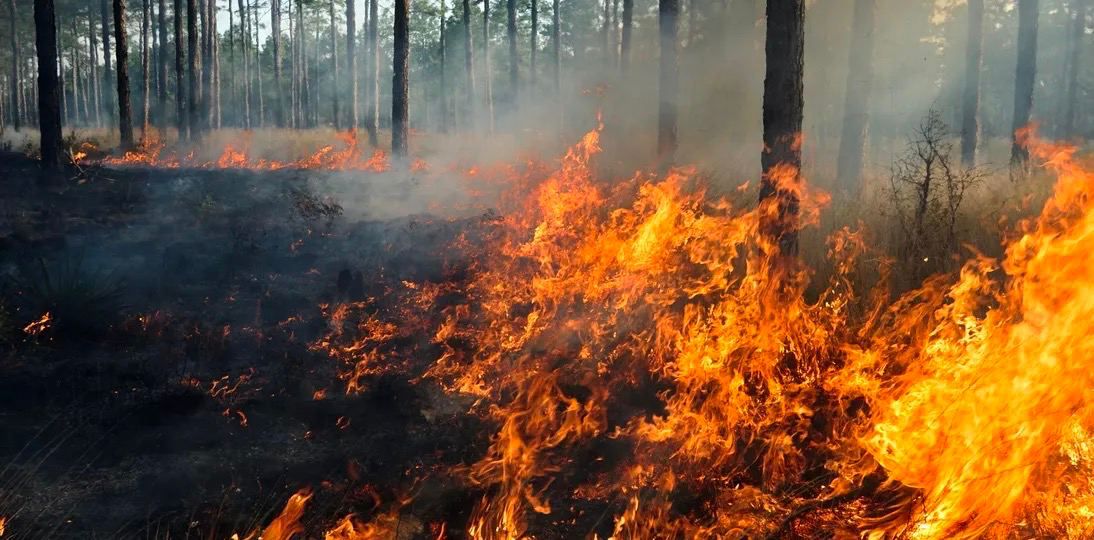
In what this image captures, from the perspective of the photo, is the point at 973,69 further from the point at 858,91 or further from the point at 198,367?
the point at 198,367

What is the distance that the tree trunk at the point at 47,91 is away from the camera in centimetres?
1319

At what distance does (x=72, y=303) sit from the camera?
8.59 m

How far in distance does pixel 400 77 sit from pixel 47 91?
8.00m

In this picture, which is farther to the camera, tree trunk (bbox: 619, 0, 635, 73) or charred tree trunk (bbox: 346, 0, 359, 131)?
charred tree trunk (bbox: 346, 0, 359, 131)

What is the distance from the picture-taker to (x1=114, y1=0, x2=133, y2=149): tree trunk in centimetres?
1719

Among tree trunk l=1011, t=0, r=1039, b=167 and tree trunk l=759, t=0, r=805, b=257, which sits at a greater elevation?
tree trunk l=1011, t=0, r=1039, b=167

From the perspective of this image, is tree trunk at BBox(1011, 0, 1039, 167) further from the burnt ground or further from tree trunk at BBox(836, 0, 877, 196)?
the burnt ground

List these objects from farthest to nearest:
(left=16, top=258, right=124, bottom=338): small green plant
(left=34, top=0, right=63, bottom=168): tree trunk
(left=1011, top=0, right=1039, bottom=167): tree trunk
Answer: (left=1011, top=0, right=1039, bottom=167): tree trunk → (left=34, top=0, right=63, bottom=168): tree trunk → (left=16, top=258, right=124, bottom=338): small green plant

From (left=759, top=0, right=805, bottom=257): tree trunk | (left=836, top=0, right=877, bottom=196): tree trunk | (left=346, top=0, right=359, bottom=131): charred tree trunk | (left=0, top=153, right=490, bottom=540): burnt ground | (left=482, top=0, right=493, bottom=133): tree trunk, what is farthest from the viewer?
(left=482, top=0, right=493, bottom=133): tree trunk

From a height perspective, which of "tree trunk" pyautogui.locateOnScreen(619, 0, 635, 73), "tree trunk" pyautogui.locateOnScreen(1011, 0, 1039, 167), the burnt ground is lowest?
the burnt ground

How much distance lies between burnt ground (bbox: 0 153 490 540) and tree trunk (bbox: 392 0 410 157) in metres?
4.86

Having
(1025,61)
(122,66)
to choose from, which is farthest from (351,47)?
(1025,61)

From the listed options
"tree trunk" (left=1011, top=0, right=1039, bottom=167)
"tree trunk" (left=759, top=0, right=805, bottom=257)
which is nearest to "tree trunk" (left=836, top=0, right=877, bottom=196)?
"tree trunk" (left=1011, top=0, right=1039, bottom=167)

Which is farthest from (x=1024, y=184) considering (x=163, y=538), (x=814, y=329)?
(x=163, y=538)
